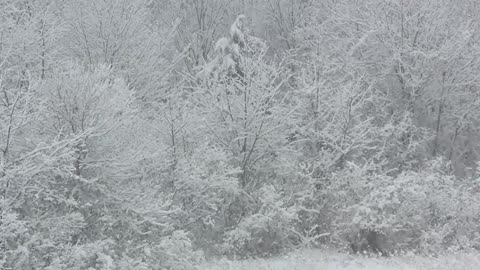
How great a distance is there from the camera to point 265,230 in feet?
41.5

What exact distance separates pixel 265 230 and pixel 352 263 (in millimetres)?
2079

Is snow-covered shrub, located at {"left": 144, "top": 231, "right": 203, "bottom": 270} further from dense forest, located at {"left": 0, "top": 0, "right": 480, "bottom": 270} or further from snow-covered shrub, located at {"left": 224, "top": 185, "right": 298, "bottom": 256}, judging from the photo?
snow-covered shrub, located at {"left": 224, "top": 185, "right": 298, "bottom": 256}

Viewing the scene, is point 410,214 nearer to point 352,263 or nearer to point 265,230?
point 352,263

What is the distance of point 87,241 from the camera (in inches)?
391

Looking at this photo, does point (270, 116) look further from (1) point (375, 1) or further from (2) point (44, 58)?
(1) point (375, 1)

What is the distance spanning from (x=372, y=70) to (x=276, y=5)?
314 inches

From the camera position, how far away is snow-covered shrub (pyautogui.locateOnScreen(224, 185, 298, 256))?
40.4 feet

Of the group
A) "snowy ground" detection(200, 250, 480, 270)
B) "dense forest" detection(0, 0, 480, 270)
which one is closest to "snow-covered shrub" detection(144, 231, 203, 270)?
"dense forest" detection(0, 0, 480, 270)

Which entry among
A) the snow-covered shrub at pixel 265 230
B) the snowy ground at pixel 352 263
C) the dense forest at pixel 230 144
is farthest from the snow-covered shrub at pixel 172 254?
the snow-covered shrub at pixel 265 230

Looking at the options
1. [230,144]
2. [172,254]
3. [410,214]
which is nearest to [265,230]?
[230,144]

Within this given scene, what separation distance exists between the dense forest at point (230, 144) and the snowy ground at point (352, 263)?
472 millimetres

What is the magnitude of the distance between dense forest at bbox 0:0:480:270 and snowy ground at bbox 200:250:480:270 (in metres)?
0.47

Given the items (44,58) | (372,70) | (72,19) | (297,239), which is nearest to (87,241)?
(297,239)

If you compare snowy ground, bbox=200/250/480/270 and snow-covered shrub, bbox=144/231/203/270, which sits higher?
snow-covered shrub, bbox=144/231/203/270
